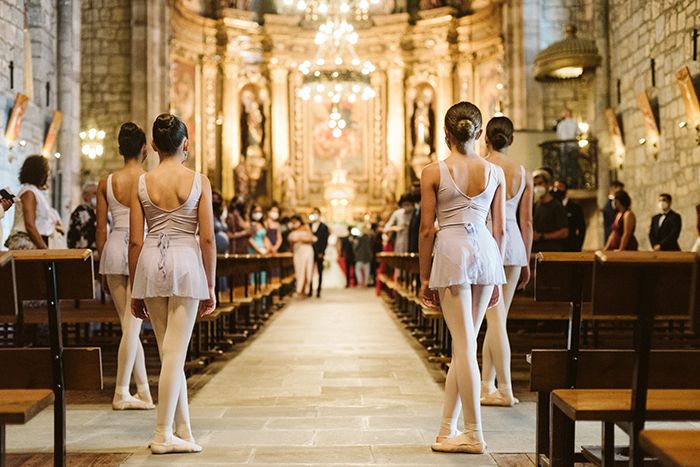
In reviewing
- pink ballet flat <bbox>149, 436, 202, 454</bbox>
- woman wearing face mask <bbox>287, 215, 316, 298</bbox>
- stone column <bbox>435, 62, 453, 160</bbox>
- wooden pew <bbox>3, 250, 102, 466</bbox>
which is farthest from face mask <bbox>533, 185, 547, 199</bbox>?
stone column <bbox>435, 62, 453, 160</bbox>

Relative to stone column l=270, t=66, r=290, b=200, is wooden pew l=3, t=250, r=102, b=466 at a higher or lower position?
lower

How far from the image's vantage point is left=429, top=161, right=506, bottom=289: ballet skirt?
4.57m

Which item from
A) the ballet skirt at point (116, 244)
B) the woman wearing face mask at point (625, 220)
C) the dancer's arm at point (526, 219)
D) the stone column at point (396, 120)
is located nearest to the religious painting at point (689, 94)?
the woman wearing face mask at point (625, 220)

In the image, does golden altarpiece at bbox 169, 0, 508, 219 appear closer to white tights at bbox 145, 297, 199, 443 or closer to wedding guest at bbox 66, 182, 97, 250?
wedding guest at bbox 66, 182, 97, 250

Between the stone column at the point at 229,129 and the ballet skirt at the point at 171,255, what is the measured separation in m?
23.4

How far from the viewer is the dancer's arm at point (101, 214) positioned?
5711mm

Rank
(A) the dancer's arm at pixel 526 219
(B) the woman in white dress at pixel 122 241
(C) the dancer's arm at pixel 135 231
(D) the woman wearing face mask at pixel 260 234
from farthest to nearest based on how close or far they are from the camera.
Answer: (D) the woman wearing face mask at pixel 260 234, (A) the dancer's arm at pixel 526 219, (B) the woman in white dress at pixel 122 241, (C) the dancer's arm at pixel 135 231

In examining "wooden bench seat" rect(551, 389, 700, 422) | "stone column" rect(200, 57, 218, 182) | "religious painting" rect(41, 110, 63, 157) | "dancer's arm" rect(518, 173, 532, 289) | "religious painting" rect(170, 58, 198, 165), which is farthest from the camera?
"stone column" rect(200, 57, 218, 182)

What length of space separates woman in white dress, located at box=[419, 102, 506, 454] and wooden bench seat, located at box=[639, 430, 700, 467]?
203cm

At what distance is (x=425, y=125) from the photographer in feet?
93.9

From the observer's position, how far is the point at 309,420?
219 inches

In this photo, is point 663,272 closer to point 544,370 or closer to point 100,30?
point 544,370

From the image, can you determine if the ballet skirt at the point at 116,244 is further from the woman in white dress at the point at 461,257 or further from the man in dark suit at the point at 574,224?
the man in dark suit at the point at 574,224

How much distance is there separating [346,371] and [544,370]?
3.98m
